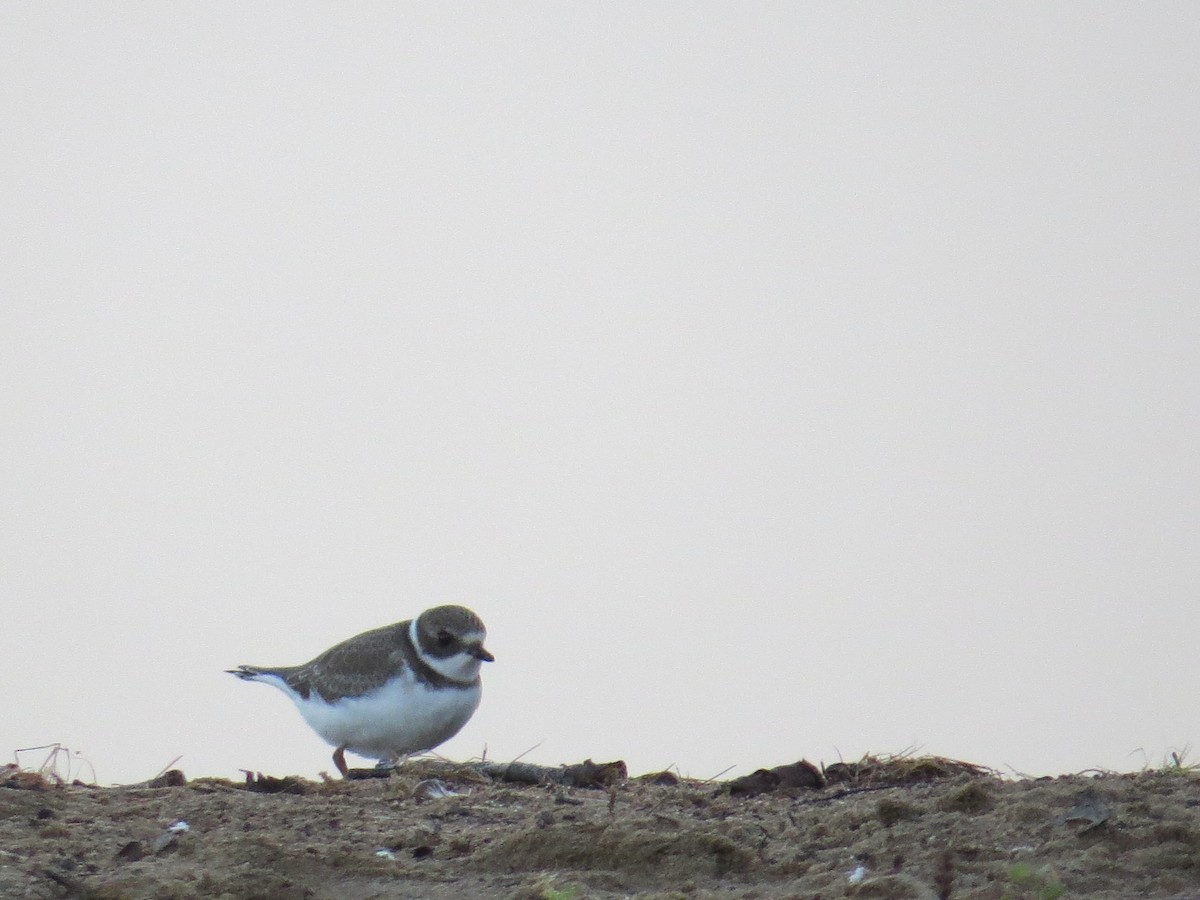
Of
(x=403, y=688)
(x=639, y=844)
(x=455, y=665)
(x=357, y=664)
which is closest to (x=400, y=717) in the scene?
(x=403, y=688)

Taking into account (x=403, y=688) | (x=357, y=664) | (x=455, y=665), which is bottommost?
(x=403, y=688)

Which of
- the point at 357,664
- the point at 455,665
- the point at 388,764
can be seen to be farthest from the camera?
the point at 357,664

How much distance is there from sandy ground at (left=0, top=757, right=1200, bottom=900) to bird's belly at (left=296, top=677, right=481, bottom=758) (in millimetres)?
2868

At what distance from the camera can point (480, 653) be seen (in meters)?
9.07

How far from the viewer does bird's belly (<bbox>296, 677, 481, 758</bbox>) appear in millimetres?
8727

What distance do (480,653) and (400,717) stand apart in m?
0.68

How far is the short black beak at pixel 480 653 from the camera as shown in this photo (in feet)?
29.6

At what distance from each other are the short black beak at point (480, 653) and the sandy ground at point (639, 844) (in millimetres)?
3158

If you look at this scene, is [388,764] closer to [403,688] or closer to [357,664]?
[403,688]

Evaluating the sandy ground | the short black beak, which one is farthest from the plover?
the sandy ground

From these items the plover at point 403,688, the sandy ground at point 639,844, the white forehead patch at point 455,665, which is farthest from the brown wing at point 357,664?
the sandy ground at point 639,844

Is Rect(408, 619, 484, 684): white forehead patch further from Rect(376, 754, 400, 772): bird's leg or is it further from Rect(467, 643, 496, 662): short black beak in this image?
Rect(376, 754, 400, 772): bird's leg

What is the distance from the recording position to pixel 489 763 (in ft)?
22.1

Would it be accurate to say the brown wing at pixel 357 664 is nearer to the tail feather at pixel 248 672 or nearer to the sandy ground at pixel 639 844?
the tail feather at pixel 248 672
